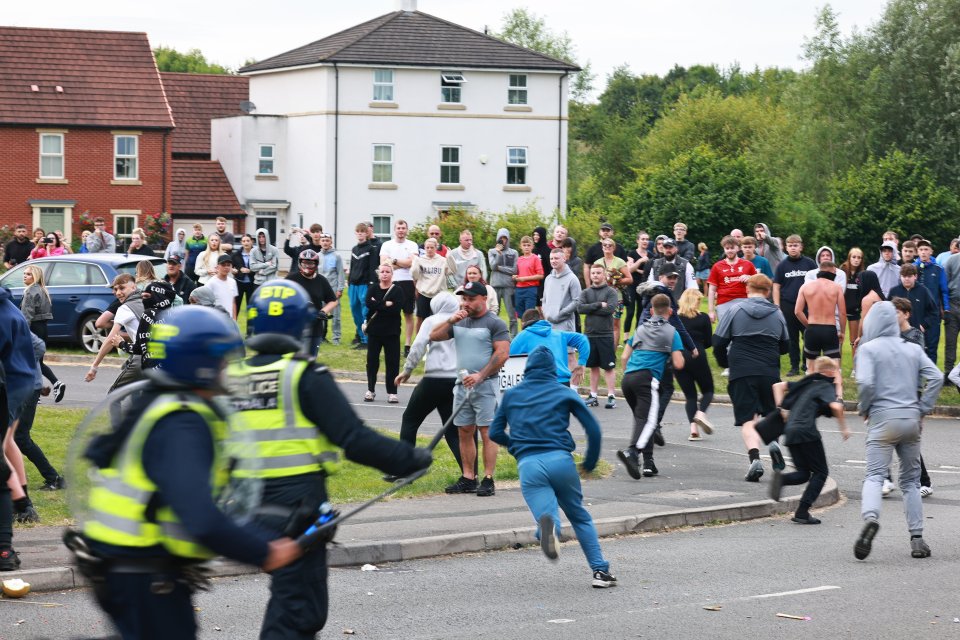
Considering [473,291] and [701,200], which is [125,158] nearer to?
[701,200]

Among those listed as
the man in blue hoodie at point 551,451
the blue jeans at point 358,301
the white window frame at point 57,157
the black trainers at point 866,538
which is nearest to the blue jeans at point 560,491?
the man in blue hoodie at point 551,451

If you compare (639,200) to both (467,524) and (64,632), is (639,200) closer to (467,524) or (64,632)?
(467,524)

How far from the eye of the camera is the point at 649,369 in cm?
1403

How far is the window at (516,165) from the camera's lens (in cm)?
5659

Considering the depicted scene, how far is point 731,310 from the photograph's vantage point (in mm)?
13898

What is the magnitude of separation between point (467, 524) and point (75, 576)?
336cm

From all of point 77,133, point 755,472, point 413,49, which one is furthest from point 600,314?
point 413,49

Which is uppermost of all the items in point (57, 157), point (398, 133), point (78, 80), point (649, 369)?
point (78, 80)

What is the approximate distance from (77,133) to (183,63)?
52270mm

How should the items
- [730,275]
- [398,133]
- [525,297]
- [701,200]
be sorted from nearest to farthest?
[730,275]
[525,297]
[701,200]
[398,133]

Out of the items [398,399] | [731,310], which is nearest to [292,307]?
[731,310]

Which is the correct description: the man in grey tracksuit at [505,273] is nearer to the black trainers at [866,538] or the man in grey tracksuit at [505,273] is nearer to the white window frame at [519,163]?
the black trainers at [866,538]

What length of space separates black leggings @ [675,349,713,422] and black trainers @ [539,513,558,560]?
21.0 ft

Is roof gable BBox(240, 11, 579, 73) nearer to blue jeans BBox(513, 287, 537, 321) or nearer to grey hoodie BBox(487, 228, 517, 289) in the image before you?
grey hoodie BBox(487, 228, 517, 289)
